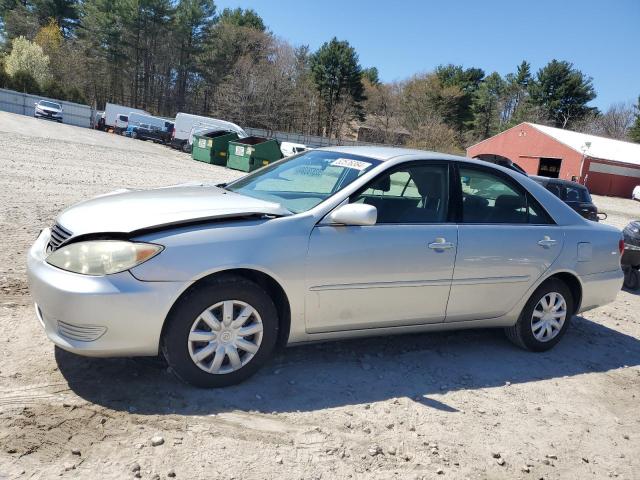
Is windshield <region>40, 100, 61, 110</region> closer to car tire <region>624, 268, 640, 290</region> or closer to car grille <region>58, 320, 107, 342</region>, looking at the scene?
car tire <region>624, 268, 640, 290</region>

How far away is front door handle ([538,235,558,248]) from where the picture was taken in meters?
4.67

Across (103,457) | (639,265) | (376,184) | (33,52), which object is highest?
(33,52)

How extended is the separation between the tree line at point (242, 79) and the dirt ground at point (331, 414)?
178 ft

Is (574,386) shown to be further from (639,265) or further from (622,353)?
(639,265)

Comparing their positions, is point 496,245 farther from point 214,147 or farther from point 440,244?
point 214,147

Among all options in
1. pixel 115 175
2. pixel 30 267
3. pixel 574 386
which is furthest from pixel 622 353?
pixel 115 175

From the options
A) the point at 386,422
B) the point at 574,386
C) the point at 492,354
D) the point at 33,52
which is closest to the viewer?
the point at 386,422

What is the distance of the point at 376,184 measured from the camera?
406 cm

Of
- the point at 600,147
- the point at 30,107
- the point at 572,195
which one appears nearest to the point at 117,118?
the point at 30,107

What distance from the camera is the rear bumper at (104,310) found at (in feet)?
9.88

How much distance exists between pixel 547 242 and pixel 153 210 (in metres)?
3.34

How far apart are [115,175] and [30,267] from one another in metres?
11.7

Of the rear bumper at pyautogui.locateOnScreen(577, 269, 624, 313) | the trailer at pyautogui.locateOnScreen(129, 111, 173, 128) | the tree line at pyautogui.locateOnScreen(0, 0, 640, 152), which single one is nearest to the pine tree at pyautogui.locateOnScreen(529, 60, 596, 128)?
the tree line at pyautogui.locateOnScreen(0, 0, 640, 152)

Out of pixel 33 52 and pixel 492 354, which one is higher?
pixel 33 52
